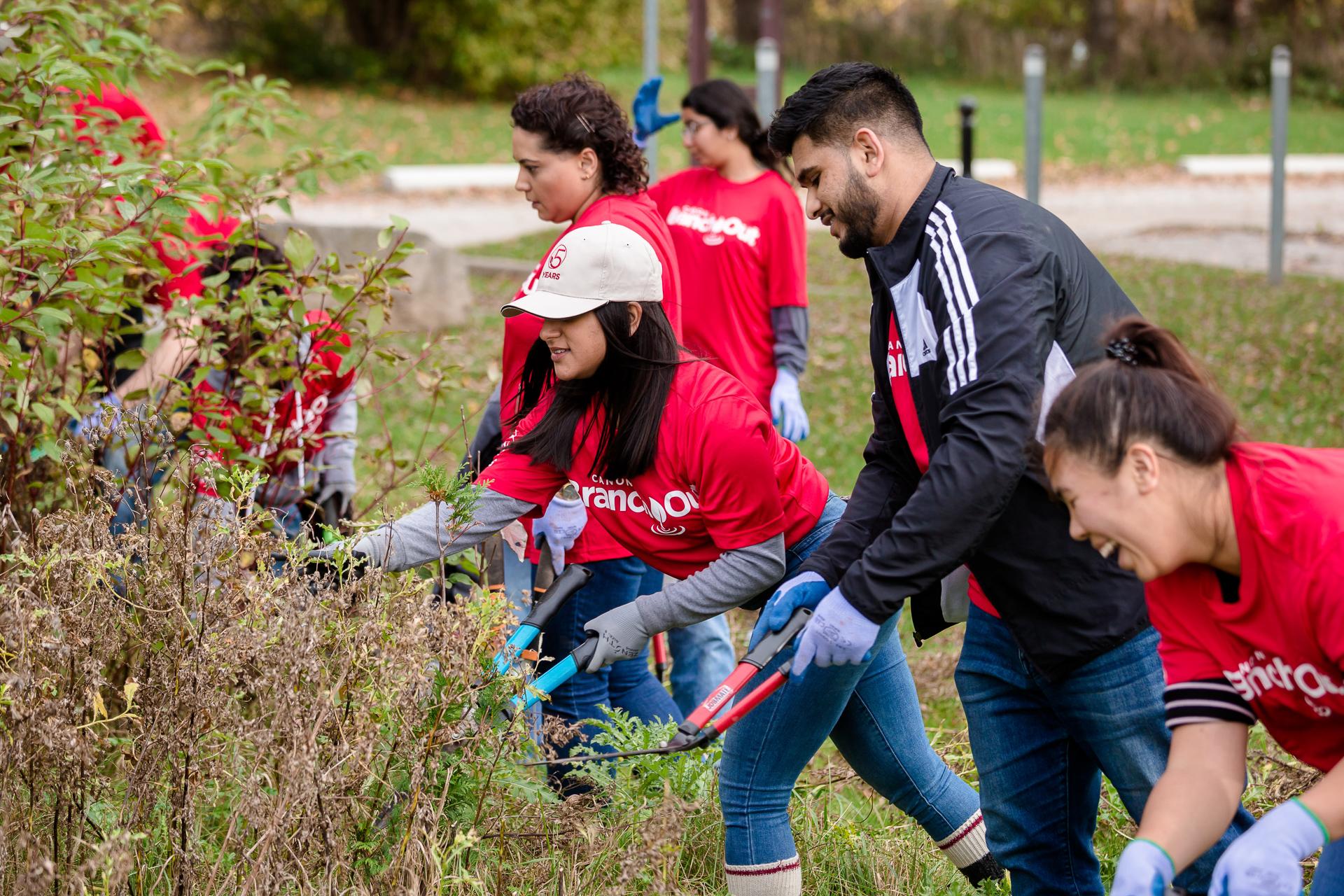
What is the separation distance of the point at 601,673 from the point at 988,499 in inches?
Answer: 63.6

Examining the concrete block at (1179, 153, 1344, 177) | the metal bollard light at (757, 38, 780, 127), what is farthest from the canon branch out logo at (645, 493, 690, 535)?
the concrete block at (1179, 153, 1344, 177)

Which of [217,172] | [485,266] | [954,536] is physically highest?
[217,172]

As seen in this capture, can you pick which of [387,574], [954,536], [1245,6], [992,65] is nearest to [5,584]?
[387,574]

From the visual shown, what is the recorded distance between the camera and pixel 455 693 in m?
2.55

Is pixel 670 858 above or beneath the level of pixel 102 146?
beneath

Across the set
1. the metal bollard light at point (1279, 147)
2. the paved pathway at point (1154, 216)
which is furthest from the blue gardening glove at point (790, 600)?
the paved pathway at point (1154, 216)

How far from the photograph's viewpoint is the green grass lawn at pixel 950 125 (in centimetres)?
2020

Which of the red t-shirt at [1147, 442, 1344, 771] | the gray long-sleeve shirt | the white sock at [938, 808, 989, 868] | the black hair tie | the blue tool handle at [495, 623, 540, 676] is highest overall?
the black hair tie

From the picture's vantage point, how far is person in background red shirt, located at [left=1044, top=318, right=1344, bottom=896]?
1.90 metres

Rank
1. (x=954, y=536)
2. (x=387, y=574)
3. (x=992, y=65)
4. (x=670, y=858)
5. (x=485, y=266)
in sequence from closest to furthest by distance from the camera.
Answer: (x=954, y=536) → (x=670, y=858) → (x=387, y=574) → (x=485, y=266) → (x=992, y=65)

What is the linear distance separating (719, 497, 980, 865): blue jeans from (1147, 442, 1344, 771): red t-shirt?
2.57ft

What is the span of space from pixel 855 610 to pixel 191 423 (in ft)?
6.49

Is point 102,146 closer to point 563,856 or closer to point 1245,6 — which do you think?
point 563,856

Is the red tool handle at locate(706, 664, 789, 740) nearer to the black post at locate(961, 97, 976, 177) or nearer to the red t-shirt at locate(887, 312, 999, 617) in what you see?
the red t-shirt at locate(887, 312, 999, 617)
